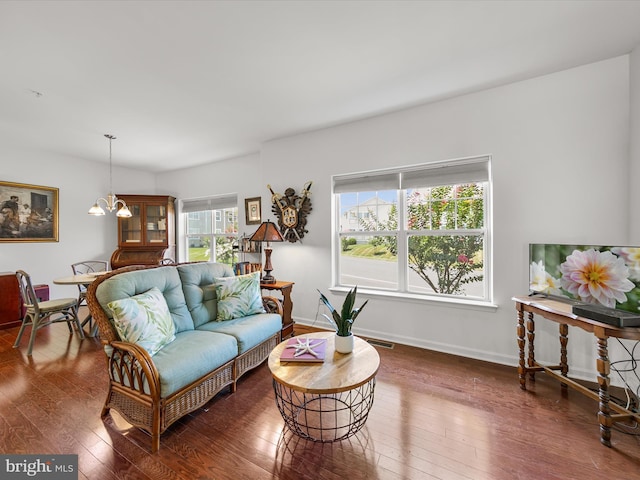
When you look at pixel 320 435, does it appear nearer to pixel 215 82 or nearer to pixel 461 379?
pixel 461 379

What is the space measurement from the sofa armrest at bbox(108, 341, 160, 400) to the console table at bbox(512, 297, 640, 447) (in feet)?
8.73

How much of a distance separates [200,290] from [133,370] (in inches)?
→ 36.3

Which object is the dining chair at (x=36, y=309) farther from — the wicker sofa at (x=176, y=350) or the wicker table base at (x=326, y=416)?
the wicker table base at (x=326, y=416)

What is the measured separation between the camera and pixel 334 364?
5.24ft

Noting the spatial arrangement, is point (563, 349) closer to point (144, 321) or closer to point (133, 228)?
point (144, 321)

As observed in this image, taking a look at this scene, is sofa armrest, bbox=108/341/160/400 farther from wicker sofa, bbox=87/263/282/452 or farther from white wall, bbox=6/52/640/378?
white wall, bbox=6/52/640/378

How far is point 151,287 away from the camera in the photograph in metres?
2.06

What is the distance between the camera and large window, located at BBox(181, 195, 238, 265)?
15.6 ft

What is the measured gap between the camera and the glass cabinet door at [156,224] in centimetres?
495

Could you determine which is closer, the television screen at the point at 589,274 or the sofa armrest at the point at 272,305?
the television screen at the point at 589,274

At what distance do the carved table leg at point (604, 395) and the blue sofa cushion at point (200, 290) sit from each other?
2897mm

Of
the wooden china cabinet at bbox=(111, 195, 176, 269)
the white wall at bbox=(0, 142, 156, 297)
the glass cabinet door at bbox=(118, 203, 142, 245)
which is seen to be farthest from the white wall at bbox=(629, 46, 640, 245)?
Answer: the white wall at bbox=(0, 142, 156, 297)

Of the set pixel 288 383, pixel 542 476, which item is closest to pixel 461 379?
pixel 542 476

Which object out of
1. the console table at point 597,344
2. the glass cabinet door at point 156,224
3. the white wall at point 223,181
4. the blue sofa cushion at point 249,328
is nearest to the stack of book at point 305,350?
the blue sofa cushion at point 249,328
